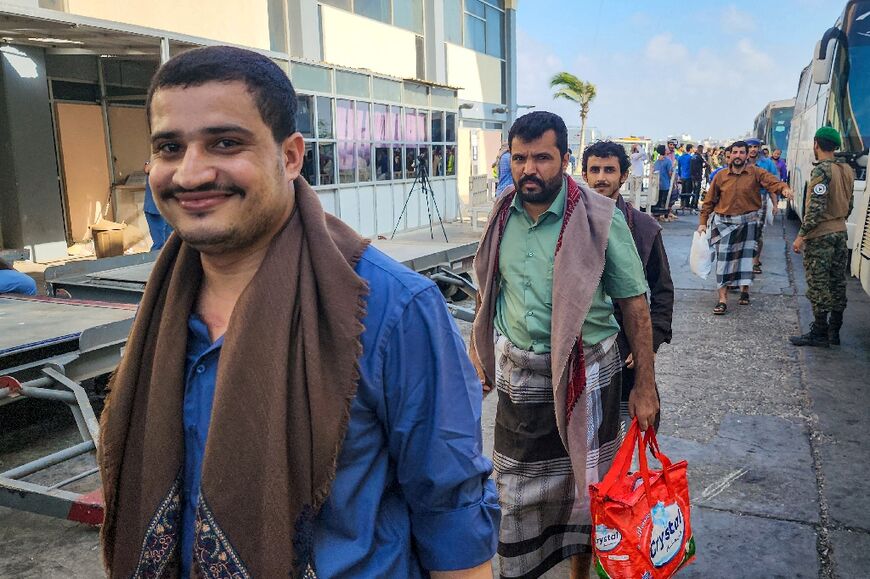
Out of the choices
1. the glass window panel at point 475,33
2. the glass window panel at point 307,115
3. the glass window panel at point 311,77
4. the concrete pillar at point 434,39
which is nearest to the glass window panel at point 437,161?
the concrete pillar at point 434,39

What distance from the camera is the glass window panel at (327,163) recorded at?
38.4 ft

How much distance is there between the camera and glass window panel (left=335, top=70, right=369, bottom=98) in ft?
39.3

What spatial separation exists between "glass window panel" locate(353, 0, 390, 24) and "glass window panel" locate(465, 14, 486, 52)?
4593 millimetres

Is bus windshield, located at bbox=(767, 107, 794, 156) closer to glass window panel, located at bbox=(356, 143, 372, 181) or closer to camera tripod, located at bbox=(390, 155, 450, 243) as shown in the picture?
camera tripod, located at bbox=(390, 155, 450, 243)

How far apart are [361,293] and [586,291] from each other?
1.53 m

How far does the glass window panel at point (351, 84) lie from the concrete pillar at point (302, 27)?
Answer: 1177mm

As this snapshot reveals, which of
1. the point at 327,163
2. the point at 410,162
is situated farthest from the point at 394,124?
the point at 327,163

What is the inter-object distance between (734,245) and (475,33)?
15.2 m

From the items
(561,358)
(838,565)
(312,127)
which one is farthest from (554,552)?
(312,127)

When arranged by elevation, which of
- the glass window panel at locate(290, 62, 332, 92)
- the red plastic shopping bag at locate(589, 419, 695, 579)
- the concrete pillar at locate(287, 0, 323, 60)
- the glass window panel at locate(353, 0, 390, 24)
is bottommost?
the red plastic shopping bag at locate(589, 419, 695, 579)

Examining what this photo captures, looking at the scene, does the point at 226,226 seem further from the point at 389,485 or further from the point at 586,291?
the point at 586,291

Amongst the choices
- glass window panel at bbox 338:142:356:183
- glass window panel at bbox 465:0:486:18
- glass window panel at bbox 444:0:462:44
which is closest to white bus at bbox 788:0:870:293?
glass window panel at bbox 338:142:356:183

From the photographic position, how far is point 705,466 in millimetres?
4332

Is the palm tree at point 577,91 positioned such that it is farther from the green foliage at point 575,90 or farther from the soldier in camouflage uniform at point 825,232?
the soldier in camouflage uniform at point 825,232
